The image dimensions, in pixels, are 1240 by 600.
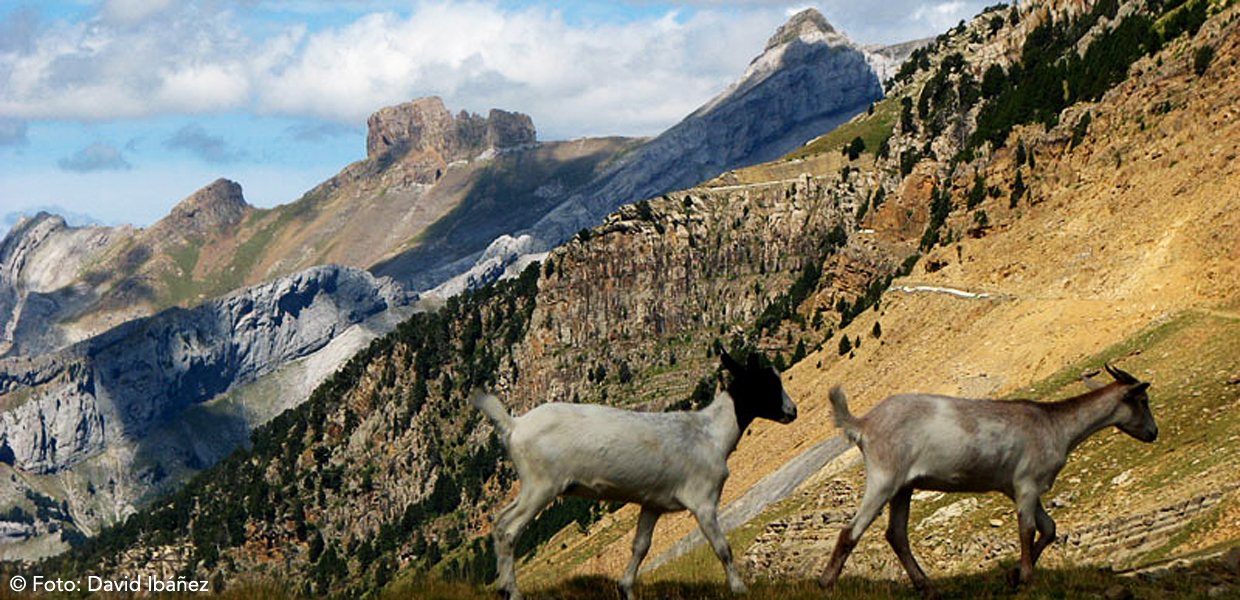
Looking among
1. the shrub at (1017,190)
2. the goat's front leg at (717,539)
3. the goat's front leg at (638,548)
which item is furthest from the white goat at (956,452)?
the shrub at (1017,190)

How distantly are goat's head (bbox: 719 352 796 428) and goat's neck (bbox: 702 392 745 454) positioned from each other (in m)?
0.13

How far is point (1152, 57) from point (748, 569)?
211 ft

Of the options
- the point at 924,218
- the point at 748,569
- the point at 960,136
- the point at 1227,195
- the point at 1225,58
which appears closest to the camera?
the point at 748,569

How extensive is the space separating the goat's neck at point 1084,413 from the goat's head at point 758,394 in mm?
5531

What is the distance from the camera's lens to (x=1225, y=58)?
262 ft

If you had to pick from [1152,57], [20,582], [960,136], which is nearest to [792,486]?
[1152,57]

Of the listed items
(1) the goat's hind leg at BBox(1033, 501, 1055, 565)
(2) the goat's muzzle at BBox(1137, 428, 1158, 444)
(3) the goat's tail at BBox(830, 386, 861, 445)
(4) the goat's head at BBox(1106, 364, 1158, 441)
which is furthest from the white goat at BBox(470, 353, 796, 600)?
(2) the goat's muzzle at BBox(1137, 428, 1158, 444)

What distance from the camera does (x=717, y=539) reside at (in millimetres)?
21188

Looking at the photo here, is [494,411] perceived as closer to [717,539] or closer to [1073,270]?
[717,539]

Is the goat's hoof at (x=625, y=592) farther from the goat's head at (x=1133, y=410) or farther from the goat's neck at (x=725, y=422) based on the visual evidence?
the goat's head at (x=1133, y=410)

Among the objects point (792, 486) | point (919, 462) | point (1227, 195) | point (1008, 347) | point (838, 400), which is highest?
point (838, 400)

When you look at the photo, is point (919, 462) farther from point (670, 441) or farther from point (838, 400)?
point (670, 441)

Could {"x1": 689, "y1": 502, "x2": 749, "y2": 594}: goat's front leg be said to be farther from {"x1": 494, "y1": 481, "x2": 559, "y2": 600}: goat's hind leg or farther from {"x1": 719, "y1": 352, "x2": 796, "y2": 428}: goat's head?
{"x1": 494, "y1": 481, "x2": 559, "y2": 600}: goat's hind leg

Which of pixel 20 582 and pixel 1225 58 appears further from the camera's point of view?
pixel 1225 58
